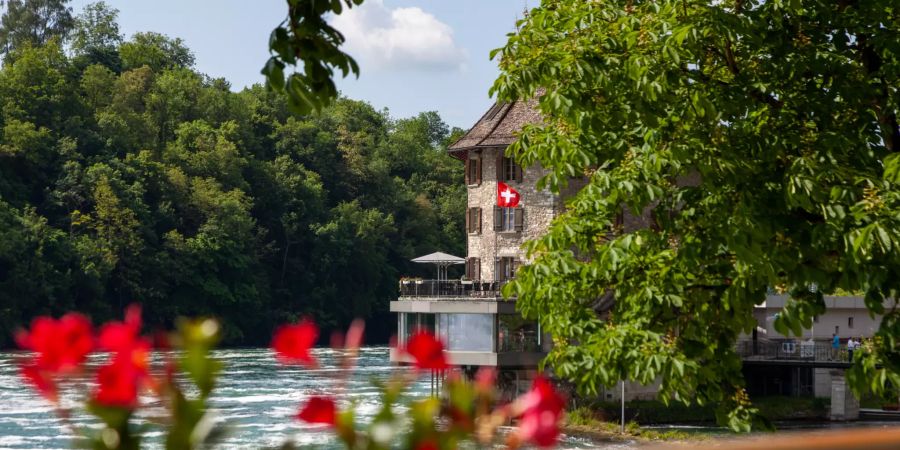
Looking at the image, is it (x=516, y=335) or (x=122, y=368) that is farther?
(x=516, y=335)

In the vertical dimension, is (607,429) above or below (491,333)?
below

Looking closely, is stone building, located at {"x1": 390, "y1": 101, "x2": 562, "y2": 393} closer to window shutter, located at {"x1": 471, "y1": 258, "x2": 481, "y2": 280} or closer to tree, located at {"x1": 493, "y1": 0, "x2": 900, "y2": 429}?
Answer: window shutter, located at {"x1": 471, "y1": 258, "x2": 481, "y2": 280}

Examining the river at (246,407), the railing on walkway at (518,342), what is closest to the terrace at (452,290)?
the railing on walkway at (518,342)

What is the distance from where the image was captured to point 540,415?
5.96 feet

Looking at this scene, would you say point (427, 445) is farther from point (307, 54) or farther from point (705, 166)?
point (705, 166)

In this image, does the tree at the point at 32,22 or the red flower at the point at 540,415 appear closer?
the red flower at the point at 540,415

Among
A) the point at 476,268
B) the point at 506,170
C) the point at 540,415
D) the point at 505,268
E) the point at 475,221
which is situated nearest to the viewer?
the point at 540,415

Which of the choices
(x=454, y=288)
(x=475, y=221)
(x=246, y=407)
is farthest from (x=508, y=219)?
(x=246, y=407)

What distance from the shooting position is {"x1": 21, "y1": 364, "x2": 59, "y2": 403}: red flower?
5.69ft

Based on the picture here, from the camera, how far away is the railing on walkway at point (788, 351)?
181 feet

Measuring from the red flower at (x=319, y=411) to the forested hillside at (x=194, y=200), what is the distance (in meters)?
84.7

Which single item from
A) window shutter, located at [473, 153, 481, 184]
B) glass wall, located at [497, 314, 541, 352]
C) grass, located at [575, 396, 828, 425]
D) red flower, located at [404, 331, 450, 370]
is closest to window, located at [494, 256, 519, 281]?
window shutter, located at [473, 153, 481, 184]

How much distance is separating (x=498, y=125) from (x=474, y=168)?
86.7 inches

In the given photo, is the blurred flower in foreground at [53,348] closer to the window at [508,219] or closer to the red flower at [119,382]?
the red flower at [119,382]
